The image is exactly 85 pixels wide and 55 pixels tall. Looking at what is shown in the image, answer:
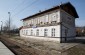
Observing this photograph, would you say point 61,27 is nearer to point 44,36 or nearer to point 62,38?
point 62,38

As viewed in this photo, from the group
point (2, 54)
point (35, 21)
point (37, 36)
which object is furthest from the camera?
point (35, 21)

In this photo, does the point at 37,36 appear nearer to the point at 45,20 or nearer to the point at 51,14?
the point at 45,20

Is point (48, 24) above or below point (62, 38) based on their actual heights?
above

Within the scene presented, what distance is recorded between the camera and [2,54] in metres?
9.98

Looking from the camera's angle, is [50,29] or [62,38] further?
[50,29]

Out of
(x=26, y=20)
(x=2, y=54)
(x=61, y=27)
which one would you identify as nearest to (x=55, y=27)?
(x=61, y=27)

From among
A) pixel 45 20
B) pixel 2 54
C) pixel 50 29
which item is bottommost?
pixel 2 54

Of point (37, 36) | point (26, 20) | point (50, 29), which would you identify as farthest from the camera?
point (26, 20)

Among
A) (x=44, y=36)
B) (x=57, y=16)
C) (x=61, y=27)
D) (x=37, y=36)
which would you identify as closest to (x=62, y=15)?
(x=57, y=16)

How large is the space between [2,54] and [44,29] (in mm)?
16419

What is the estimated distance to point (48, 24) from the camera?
80.2 feet

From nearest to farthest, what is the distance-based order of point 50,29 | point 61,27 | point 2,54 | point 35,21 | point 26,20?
point 2,54, point 61,27, point 50,29, point 35,21, point 26,20

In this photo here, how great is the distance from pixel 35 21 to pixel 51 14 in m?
8.12

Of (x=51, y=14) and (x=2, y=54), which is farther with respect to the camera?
(x=51, y=14)
